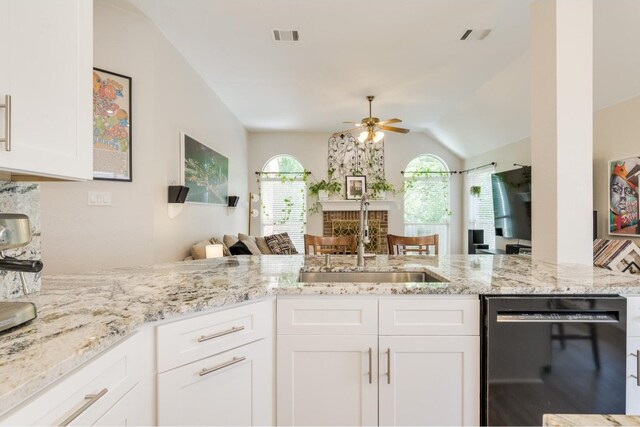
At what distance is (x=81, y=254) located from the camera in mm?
2336

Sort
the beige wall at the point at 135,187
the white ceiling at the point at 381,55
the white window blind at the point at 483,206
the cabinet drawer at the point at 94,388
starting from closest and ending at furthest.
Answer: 1. the cabinet drawer at the point at 94,388
2. the beige wall at the point at 135,187
3. the white ceiling at the point at 381,55
4. the white window blind at the point at 483,206

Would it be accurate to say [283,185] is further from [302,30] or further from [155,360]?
[155,360]

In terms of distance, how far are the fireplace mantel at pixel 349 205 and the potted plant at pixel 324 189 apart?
150 millimetres

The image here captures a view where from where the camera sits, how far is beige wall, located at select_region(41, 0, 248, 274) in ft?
7.52

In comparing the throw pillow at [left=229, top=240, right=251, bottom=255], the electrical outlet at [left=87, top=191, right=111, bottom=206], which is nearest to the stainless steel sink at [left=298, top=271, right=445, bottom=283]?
the electrical outlet at [left=87, top=191, right=111, bottom=206]

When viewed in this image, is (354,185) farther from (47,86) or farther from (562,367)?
(47,86)

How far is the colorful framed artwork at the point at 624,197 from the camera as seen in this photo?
3059mm

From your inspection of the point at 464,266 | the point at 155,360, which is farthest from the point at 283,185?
the point at 155,360

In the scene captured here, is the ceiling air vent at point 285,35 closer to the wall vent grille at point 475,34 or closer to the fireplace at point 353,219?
the wall vent grille at point 475,34

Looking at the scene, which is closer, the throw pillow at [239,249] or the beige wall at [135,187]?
the beige wall at [135,187]

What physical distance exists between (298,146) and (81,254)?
451 centimetres

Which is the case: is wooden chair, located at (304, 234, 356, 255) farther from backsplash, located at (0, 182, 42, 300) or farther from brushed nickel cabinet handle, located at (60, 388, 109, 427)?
brushed nickel cabinet handle, located at (60, 388, 109, 427)

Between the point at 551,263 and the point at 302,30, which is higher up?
the point at 302,30

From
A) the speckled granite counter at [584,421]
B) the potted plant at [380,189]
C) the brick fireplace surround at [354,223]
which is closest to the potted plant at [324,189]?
the brick fireplace surround at [354,223]
